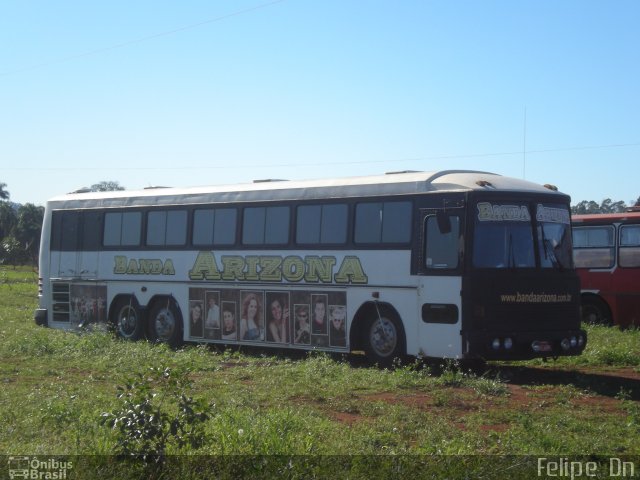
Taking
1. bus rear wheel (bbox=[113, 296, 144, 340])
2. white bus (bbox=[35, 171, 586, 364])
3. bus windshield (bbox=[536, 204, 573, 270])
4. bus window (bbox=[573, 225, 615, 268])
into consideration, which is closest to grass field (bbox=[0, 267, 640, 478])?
white bus (bbox=[35, 171, 586, 364])

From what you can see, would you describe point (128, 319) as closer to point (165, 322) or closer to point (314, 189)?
point (165, 322)

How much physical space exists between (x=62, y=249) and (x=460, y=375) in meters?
11.2

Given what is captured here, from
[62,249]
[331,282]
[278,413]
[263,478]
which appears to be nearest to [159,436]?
[263,478]

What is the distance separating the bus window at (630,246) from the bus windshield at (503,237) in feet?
28.8

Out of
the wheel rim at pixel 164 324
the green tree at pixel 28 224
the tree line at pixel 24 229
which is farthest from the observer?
the green tree at pixel 28 224

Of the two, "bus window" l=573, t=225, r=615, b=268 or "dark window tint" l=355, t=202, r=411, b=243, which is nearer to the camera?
"dark window tint" l=355, t=202, r=411, b=243

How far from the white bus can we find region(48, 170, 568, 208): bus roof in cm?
3

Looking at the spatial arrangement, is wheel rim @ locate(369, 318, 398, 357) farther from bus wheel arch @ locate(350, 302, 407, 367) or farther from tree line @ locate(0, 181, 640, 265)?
tree line @ locate(0, 181, 640, 265)

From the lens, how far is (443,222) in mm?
14023

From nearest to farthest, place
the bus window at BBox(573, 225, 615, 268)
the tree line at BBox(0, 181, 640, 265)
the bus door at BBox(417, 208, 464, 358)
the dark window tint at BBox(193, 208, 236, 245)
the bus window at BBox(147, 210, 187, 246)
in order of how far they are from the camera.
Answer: the bus door at BBox(417, 208, 464, 358) → the dark window tint at BBox(193, 208, 236, 245) → the bus window at BBox(147, 210, 187, 246) → the bus window at BBox(573, 225, 615, 268) → the tree line at BBox(0, 181, 640, 265)

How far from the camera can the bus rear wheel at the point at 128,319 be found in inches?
767

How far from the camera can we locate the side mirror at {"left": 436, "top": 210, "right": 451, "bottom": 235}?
551 inches

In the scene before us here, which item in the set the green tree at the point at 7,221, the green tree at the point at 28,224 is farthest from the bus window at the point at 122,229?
the green tree at the point at 7,221

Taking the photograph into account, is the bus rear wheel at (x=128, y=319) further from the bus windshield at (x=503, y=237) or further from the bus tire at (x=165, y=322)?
the bus windshield at (x=503, y=237)
